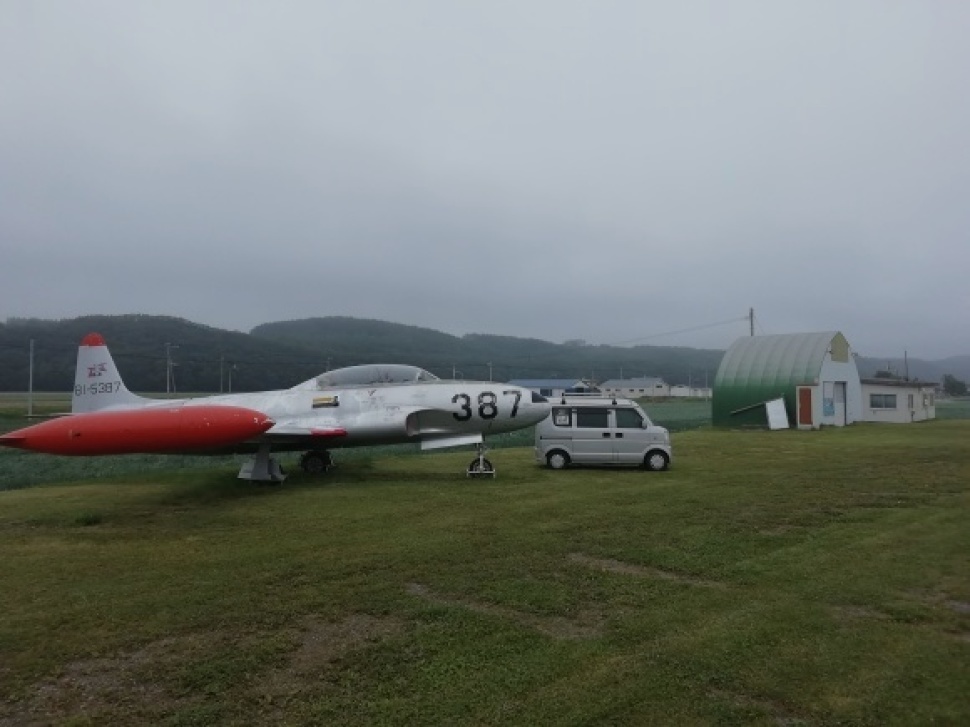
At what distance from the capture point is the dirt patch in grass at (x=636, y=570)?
22.5 feet

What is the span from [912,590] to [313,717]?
5820mm

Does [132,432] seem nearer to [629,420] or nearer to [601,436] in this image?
[601,436]

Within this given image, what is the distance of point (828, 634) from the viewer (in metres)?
5.42

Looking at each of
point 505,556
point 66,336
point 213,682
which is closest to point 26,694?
point 213,682

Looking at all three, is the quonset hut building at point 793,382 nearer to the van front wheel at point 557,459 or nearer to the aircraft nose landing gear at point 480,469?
the van front wheel at point 557,459

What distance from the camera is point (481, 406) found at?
50.4 ft

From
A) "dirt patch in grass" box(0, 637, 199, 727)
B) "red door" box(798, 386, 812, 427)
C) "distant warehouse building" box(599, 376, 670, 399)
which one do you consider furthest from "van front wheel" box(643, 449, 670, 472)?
"distant warehouse building" box(599, 376, 670, 399)

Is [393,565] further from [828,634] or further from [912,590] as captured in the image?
[912,590]

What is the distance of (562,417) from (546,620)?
11.1 metres

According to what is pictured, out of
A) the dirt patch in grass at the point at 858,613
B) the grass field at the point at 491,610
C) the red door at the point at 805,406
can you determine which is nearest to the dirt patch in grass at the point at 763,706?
the grass field at the point at 491,610

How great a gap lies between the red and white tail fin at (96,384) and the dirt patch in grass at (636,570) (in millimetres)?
11860

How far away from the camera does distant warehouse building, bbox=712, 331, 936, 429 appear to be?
33844mm

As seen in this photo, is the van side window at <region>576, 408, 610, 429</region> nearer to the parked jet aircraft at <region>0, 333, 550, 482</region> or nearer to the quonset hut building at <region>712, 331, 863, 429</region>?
the parked jet aircraft at <region>0, 333, 550, 482</region>

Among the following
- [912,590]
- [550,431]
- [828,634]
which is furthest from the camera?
[550,431]
